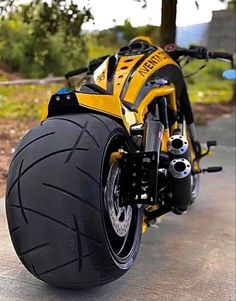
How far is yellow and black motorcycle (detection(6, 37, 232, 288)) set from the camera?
2172 mm

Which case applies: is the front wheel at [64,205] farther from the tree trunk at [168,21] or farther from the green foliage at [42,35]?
the tree trunk at [168,21]

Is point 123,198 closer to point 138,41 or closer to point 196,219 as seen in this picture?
point 138,41

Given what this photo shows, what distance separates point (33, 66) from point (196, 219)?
7872 mm

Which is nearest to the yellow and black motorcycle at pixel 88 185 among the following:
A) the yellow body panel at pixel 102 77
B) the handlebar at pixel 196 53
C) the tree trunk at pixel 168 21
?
the yellow body panel at pixel 102 77

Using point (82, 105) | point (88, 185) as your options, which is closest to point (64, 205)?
point (88, 185)

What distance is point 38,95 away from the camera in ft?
31.5

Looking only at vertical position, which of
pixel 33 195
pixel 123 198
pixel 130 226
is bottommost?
pixel 130 226

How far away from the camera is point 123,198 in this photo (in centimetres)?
254

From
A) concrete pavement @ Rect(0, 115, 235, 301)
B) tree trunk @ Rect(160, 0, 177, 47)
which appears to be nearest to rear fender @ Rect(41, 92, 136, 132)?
concrete pavement @ Rect(0, 115, 235, 301)

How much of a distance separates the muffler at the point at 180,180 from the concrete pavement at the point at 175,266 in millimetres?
402

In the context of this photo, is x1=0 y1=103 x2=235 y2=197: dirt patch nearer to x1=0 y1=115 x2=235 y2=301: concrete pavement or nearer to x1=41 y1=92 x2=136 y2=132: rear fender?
x1=0 y1=115 x2=235 y2=301: concrete pavement

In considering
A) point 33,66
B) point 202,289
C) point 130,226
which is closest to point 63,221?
point 130,226

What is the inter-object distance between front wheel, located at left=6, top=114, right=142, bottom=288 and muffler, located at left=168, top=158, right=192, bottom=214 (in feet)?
1.89

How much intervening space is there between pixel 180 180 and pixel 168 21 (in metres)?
3.13
